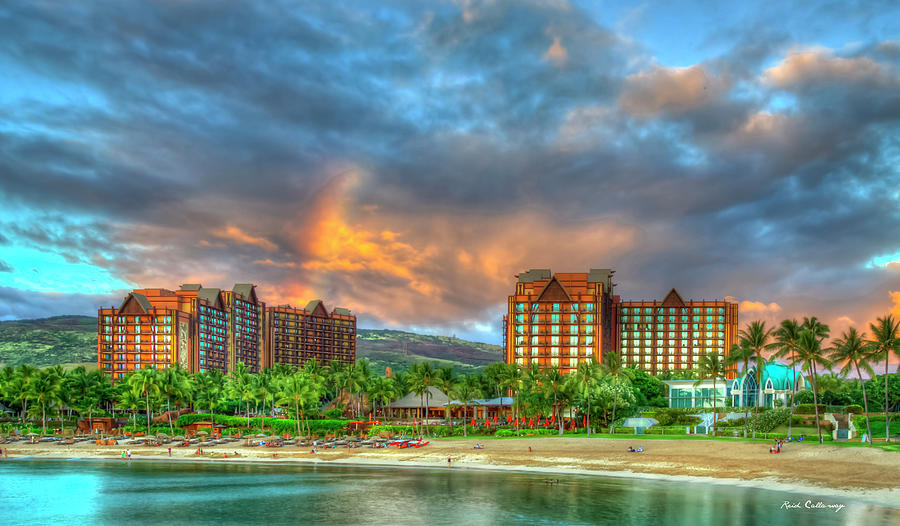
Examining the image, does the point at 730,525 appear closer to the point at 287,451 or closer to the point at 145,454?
the point at 287,451

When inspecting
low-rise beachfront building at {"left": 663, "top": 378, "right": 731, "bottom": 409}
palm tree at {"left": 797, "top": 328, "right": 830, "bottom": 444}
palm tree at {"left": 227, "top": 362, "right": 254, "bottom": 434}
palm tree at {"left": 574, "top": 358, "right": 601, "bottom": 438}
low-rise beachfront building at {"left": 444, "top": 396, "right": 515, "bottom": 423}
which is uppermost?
palm tree at {"left": 797, "top": 328, "right": 830, "bottom": 444}

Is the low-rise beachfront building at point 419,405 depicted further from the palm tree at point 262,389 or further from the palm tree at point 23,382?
the palm tree at point 23,382

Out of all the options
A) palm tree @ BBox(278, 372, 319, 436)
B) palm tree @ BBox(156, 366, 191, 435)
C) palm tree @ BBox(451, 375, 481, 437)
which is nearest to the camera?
palm tree @ BBox(451, 375, 481, 437)

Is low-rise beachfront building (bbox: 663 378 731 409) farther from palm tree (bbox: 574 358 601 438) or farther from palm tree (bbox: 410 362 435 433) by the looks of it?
palm tree (bbox: 410 362 435 433)

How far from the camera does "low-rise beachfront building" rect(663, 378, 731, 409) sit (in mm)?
160375

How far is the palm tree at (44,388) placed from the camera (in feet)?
452

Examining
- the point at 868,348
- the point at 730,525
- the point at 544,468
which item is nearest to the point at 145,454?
the point at 544,468

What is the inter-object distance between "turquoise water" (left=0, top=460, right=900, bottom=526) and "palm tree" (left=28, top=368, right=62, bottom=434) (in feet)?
163

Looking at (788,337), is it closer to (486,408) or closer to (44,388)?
(486,408)

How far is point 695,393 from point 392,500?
372 feet

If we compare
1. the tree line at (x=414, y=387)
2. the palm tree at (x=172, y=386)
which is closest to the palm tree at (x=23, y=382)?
the tree line at (x=414, y=387)

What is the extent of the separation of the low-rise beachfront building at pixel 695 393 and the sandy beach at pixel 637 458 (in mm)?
63978

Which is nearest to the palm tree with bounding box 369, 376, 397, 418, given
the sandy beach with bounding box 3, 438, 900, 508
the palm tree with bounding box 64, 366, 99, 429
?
the sandy beach with bounding box 3, 438, 900, 508

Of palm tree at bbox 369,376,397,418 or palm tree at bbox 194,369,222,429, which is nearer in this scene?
palm tree at bbox 194,369,222,429
